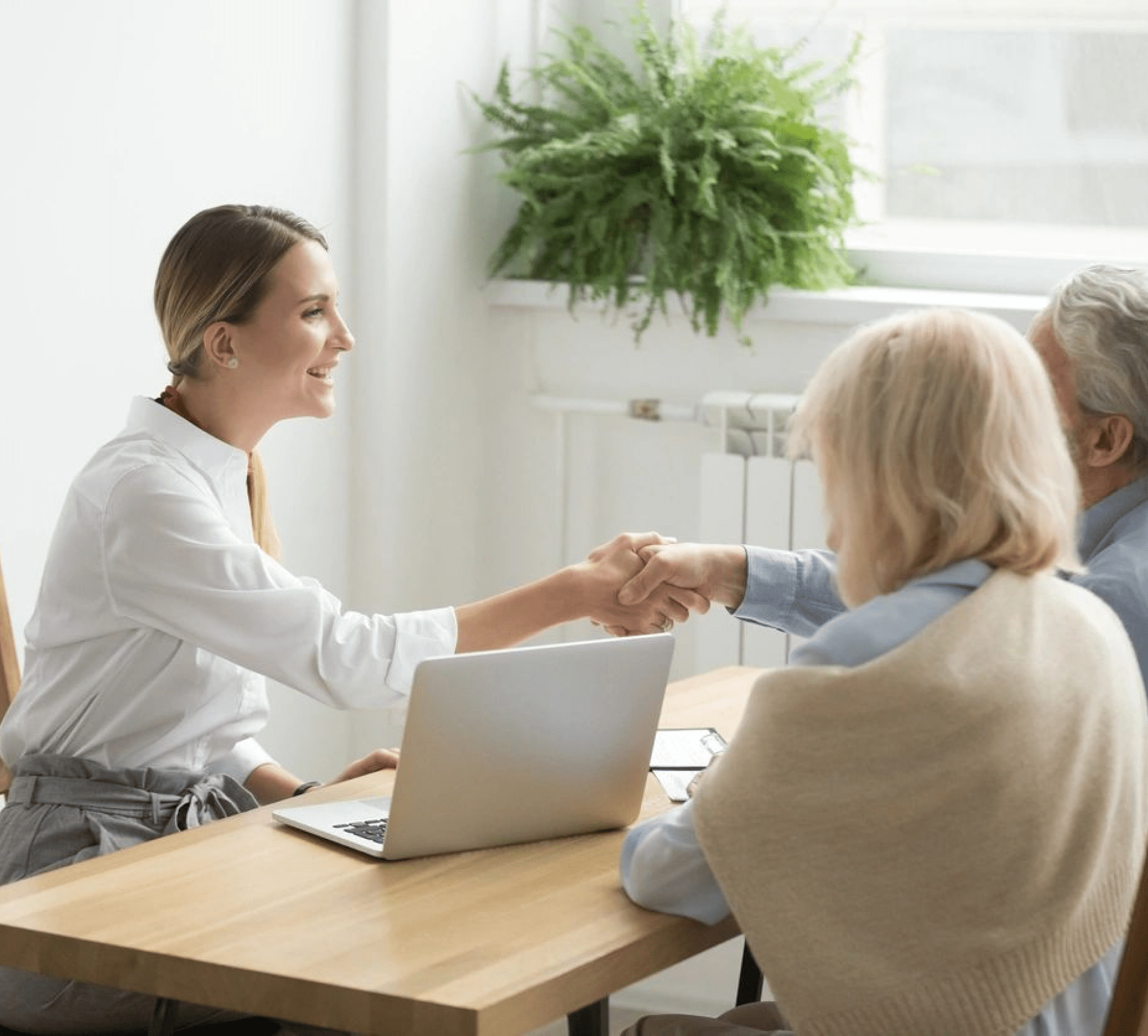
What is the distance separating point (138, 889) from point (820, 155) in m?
2.26

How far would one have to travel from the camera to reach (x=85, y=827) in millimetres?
1938

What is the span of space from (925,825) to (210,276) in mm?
1185

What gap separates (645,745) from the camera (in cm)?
181

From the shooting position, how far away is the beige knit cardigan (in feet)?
4.63

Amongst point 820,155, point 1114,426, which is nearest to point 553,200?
point 820,155

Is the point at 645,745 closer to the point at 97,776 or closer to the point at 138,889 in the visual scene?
the point at 138,889

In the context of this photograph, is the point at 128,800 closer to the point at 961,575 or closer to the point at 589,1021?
the point at 589,1021

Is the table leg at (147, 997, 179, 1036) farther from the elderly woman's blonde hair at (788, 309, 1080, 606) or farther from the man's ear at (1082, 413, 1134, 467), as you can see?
the man's ear at (1082, 413, 1134, 467)

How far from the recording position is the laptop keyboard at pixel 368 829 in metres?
1.77

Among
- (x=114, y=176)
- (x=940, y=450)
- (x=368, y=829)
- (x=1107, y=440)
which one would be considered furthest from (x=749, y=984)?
(x=114, y=176)

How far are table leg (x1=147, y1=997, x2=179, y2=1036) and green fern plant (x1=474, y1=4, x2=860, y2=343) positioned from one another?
208 centimetres

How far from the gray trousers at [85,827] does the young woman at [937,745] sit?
64cm

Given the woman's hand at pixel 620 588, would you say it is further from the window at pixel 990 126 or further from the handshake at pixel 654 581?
the window at pixel 990 126

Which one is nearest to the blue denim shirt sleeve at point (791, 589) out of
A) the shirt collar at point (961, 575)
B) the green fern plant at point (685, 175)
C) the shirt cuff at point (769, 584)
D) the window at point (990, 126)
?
the shirt cuff at point (769, 584)
